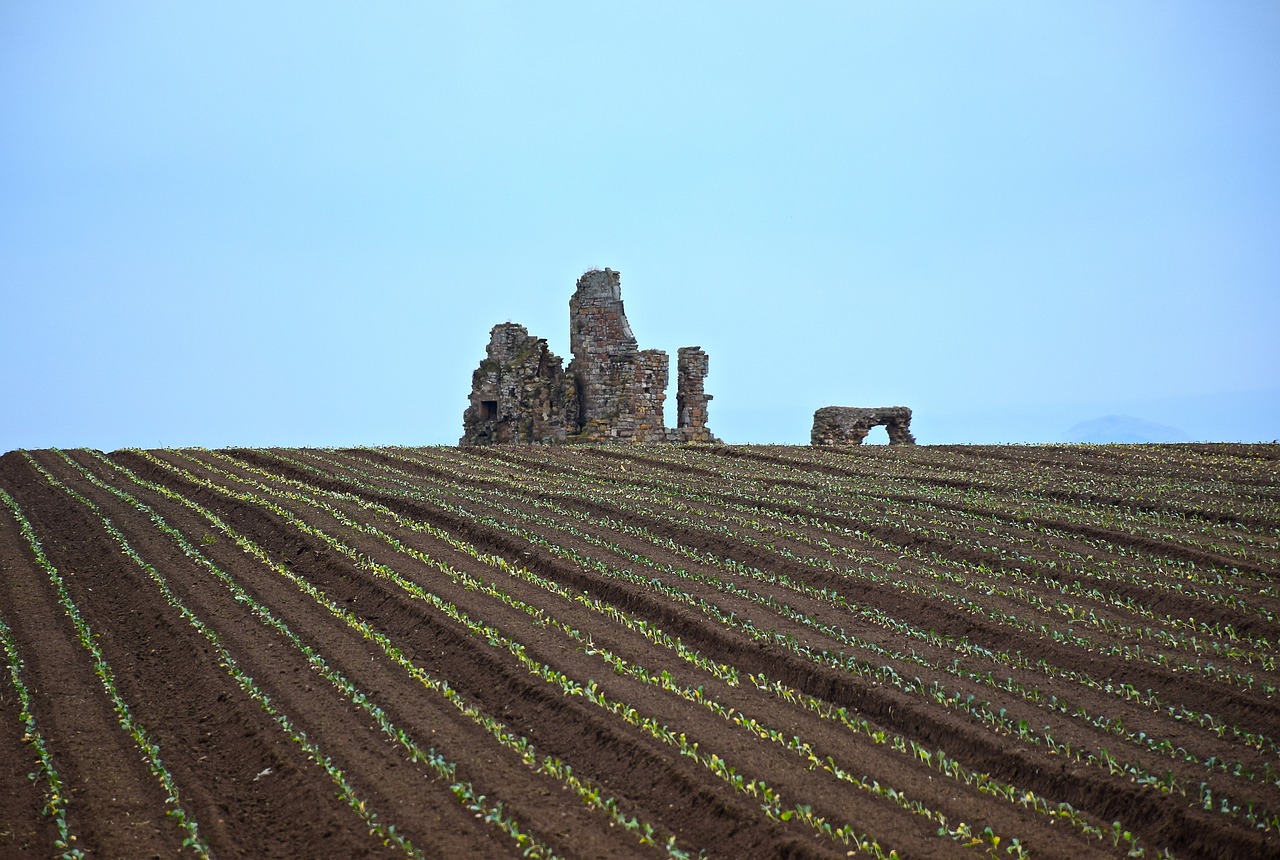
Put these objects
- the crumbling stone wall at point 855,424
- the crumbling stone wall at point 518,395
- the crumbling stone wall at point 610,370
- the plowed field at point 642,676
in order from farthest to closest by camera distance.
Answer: the crumbling stone wall at point 518,395 → the crumbling stone wall at point 610,370 → the crumbling stone wall at point 855,424 → the plowed field at point 642,676

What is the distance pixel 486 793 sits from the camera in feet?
25.5

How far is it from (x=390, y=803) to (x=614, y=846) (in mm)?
1699

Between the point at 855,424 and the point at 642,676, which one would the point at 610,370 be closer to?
the point at 855,424

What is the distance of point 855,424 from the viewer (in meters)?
30.6

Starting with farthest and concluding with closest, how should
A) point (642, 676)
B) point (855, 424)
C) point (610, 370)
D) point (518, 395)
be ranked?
point (610, 370), point (518, 395), point (855, 424), point (642, 676)

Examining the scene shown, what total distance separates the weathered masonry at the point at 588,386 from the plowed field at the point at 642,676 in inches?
522

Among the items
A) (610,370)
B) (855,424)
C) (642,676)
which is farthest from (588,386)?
(642,676)

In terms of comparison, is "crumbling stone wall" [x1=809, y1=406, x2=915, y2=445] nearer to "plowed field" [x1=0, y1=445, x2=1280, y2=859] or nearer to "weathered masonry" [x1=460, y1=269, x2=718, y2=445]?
"weathered masonry" [x1=460, y1=269, x2=718, y2=445]

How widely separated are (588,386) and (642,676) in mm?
22789

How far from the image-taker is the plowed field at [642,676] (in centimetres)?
737

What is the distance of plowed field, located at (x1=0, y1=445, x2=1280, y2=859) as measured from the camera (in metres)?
7.37

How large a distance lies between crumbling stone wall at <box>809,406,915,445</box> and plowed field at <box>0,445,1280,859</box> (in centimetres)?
1209

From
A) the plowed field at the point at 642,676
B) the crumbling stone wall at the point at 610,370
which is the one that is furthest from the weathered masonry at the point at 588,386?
the plowed field at the point at 642,676

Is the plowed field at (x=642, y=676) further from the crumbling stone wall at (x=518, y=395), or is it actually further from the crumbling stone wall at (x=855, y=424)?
the crumbling stone wall at (x=518, y=395)
